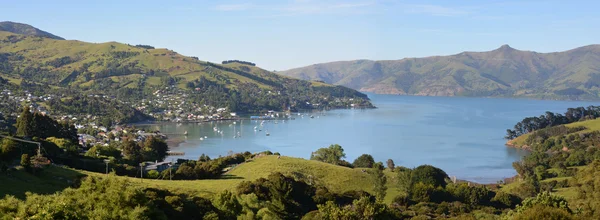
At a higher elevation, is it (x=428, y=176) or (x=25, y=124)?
(x=25, y=124)

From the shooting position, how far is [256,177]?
37.6 meters

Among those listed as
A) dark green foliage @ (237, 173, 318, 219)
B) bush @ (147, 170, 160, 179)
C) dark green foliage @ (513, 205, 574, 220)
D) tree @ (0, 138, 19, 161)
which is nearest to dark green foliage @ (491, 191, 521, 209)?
dark green foliage @ (237, 173, 318, 219)

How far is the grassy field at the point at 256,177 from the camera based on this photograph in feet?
85.6

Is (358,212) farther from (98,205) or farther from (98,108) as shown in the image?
(98,108)

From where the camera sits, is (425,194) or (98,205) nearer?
(98,205)

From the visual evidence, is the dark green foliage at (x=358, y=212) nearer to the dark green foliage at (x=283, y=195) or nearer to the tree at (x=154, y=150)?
the dark green foliage at (x=283, y=195)

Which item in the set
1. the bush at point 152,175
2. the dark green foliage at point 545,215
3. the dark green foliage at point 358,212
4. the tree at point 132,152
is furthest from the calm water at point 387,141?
the dark green foliage at point 545,215

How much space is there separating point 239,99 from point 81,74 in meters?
53.0

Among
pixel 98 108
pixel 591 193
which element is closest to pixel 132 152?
pixel 591 193

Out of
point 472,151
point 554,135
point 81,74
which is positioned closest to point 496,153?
point 472,151

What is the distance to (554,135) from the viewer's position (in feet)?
289

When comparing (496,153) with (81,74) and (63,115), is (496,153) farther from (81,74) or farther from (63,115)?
(81,74)

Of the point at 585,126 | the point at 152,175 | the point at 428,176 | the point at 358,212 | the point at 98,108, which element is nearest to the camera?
the point at 358,212

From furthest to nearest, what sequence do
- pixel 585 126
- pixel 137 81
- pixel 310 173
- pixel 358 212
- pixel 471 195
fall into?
1. pixel 137 81
2. pixel 585 126
3. pixel 310 173
4. pixel 471 195
5. pixel 358 212
